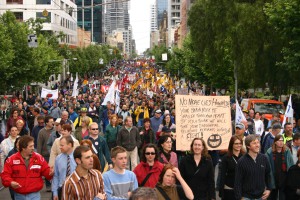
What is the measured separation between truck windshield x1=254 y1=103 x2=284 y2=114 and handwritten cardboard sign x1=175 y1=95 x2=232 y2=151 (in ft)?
44.7

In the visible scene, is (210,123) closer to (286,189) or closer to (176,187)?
(286,189)

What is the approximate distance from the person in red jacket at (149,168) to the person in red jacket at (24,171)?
55.1 inches

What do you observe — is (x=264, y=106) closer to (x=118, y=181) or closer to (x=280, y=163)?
(x=280, y=163)

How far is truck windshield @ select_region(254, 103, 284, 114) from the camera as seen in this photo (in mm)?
23969

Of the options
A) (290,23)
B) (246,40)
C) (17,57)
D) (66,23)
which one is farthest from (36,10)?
(290,23)

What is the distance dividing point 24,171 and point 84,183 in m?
1.69

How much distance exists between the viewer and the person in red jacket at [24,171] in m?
7.96

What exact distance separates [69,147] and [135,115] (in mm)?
13980

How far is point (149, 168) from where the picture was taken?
755 centimetres

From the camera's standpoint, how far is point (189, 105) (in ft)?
33.8

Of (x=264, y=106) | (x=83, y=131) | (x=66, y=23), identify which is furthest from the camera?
(x=66, y=23)

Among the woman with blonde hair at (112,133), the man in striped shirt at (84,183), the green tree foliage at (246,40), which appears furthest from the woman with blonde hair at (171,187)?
the green tree foliage at (246,40)

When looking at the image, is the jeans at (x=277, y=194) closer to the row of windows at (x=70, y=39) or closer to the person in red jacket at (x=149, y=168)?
the person in red jacket at (x=149, y=168)

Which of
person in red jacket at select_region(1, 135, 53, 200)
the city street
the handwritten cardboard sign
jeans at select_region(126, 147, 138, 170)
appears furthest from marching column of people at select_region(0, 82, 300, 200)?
jeans at select_region(126, 147, 138, 170)
